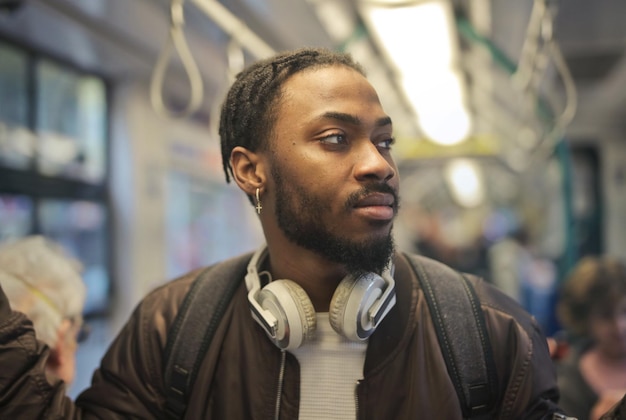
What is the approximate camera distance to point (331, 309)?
1.19 metres

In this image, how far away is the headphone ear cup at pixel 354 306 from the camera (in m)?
1.16

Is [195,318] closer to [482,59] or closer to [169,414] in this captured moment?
[169,414]

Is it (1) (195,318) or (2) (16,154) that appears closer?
(1) (195,318)

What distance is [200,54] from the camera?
3.70 metres

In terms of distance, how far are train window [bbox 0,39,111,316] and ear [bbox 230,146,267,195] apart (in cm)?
206

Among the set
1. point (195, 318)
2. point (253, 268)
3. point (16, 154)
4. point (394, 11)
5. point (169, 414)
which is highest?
point (394, 11)

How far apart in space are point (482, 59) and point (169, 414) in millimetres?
3169

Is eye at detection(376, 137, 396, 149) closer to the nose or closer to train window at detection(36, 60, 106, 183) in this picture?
the nose

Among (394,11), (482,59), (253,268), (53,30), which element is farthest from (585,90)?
(253,268)

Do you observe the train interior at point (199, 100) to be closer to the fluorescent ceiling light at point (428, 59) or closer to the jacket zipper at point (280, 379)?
the fluorescent ceiling light at point (428, 59)

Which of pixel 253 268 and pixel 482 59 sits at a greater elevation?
pixel 482 59

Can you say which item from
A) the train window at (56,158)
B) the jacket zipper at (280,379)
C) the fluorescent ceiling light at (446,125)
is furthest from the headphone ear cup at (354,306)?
the fluorescent ceiling light at (446,125)

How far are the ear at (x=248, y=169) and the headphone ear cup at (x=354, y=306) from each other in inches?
11.5

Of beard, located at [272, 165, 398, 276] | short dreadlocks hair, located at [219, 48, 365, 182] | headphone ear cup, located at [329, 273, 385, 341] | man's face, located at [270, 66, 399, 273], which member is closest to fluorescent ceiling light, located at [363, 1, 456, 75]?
short dreadlocks hair, located at [219, 48, 365, 182]
